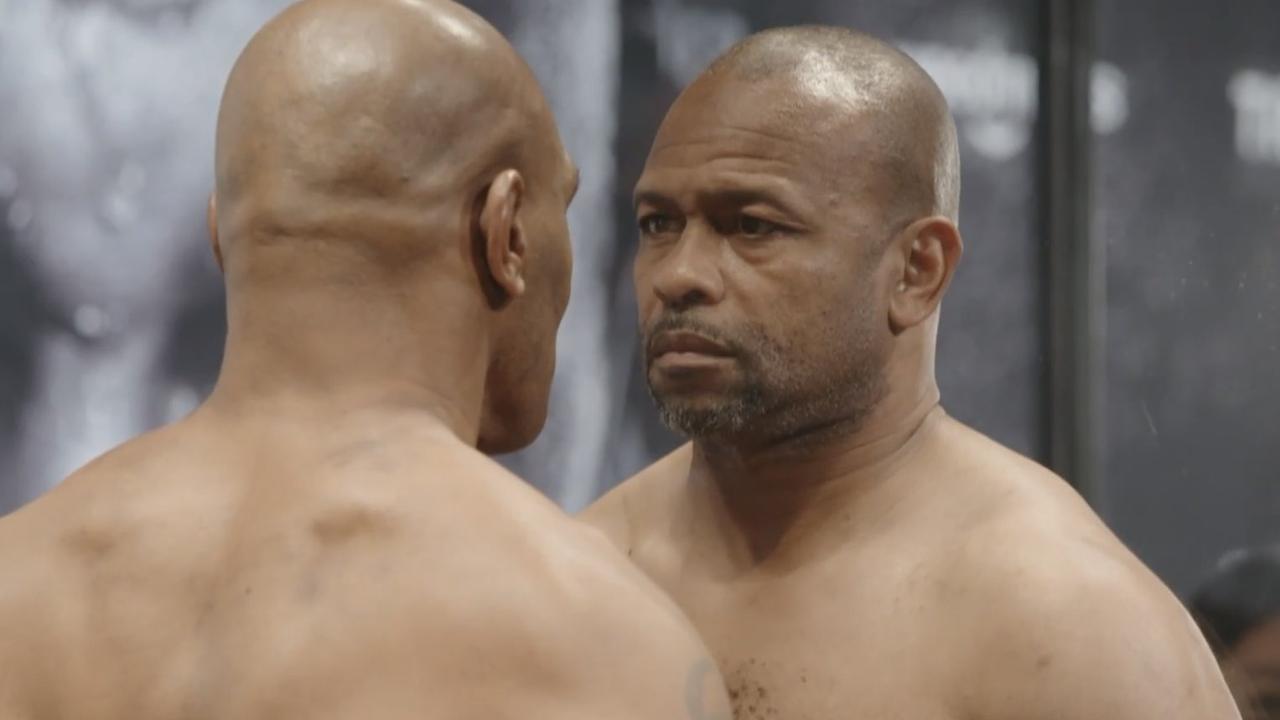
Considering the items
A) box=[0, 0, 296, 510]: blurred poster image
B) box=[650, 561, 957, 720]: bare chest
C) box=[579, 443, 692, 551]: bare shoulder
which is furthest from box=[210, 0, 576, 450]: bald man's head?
box=[0, 0, 296, 510]: blurred poster image

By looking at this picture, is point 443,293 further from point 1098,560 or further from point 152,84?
point 152,84

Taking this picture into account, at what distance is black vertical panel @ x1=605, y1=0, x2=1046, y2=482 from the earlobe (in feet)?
6.42

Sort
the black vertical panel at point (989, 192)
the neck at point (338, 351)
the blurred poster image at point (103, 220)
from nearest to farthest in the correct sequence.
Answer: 1. the neck at point (338, 351)
2. the blurred poster image at point (103, 220)
3. the black vertical panel at point (989, 192)

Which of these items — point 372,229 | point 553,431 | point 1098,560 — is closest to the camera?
point 372,229

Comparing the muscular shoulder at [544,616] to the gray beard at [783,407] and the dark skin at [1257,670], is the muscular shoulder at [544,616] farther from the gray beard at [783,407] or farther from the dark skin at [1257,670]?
the dark skin at [1257,670]

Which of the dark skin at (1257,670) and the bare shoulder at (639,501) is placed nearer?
the bare shoulder at (639,501)

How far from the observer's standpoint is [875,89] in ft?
6.77

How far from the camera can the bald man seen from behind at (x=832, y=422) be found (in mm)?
1905

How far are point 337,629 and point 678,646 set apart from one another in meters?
0.24

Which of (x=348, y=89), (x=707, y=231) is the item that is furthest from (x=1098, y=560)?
(x=348, y=89)

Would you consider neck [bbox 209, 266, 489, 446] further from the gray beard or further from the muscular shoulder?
the gray beard

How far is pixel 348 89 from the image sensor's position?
1520 mm

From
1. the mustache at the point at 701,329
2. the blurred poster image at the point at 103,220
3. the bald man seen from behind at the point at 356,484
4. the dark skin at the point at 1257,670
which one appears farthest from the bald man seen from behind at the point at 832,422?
the dark skin at the point at 1257,670

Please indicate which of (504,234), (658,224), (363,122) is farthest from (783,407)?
(363,122)
